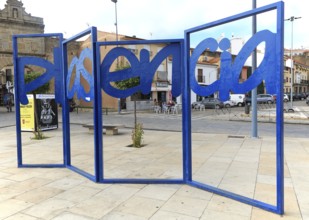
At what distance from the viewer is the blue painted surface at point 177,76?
367 cm

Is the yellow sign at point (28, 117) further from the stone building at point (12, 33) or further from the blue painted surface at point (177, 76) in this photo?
the stone building at point (12, 33)

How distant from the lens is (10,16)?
34.7 metres

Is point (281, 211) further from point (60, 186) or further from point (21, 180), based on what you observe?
point (21, 180)

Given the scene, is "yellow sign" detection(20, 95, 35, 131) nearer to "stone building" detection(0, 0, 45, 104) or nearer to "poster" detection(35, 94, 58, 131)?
"poster" detection(35, 94, 58, 131)

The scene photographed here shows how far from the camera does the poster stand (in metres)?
12.3

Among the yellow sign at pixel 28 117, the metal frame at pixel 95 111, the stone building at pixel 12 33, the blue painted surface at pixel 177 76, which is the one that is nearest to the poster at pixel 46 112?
the yellow sign at pixel 28 117

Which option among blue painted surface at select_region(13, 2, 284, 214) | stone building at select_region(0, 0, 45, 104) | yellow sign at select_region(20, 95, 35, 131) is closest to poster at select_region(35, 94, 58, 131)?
yellow sign at select_region(20, 95, 35, 131)

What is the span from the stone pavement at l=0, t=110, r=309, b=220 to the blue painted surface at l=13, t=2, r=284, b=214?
0.33m

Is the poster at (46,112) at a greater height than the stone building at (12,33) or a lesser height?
lesser

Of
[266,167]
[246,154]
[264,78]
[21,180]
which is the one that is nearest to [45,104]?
[21,180]

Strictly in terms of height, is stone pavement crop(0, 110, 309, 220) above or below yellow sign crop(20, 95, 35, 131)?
below

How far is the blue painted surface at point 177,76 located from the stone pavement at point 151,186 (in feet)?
1.08

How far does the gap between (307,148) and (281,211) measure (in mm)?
5368

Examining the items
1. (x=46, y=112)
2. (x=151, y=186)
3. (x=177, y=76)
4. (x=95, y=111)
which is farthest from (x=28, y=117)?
(x=177, y=76)
